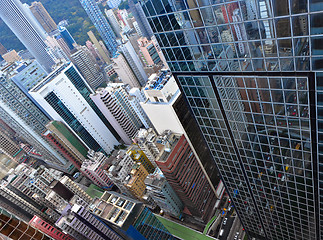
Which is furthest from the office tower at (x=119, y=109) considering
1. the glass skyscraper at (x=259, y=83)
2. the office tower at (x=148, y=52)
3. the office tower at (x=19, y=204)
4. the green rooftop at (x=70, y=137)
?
the glass skyscraper at (x=259, y=83)

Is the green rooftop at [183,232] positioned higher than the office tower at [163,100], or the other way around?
the office tower at [163,100]

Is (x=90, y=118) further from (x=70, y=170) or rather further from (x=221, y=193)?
(x=221, y=193)

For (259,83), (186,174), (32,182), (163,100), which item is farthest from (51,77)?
(259,83)

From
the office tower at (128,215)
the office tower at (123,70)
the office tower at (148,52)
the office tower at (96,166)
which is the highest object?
the office tower at (148,52)

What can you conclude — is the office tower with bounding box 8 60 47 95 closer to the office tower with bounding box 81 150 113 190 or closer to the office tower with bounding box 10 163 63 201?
the office tower with bounding box 10 163 63 201

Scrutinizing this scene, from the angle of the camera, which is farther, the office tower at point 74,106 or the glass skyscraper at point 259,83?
the office tower at point 74,106

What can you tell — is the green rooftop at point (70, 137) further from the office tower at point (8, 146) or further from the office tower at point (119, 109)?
the office tower at point (8, 146)

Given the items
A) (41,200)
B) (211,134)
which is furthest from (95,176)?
(211,134)
